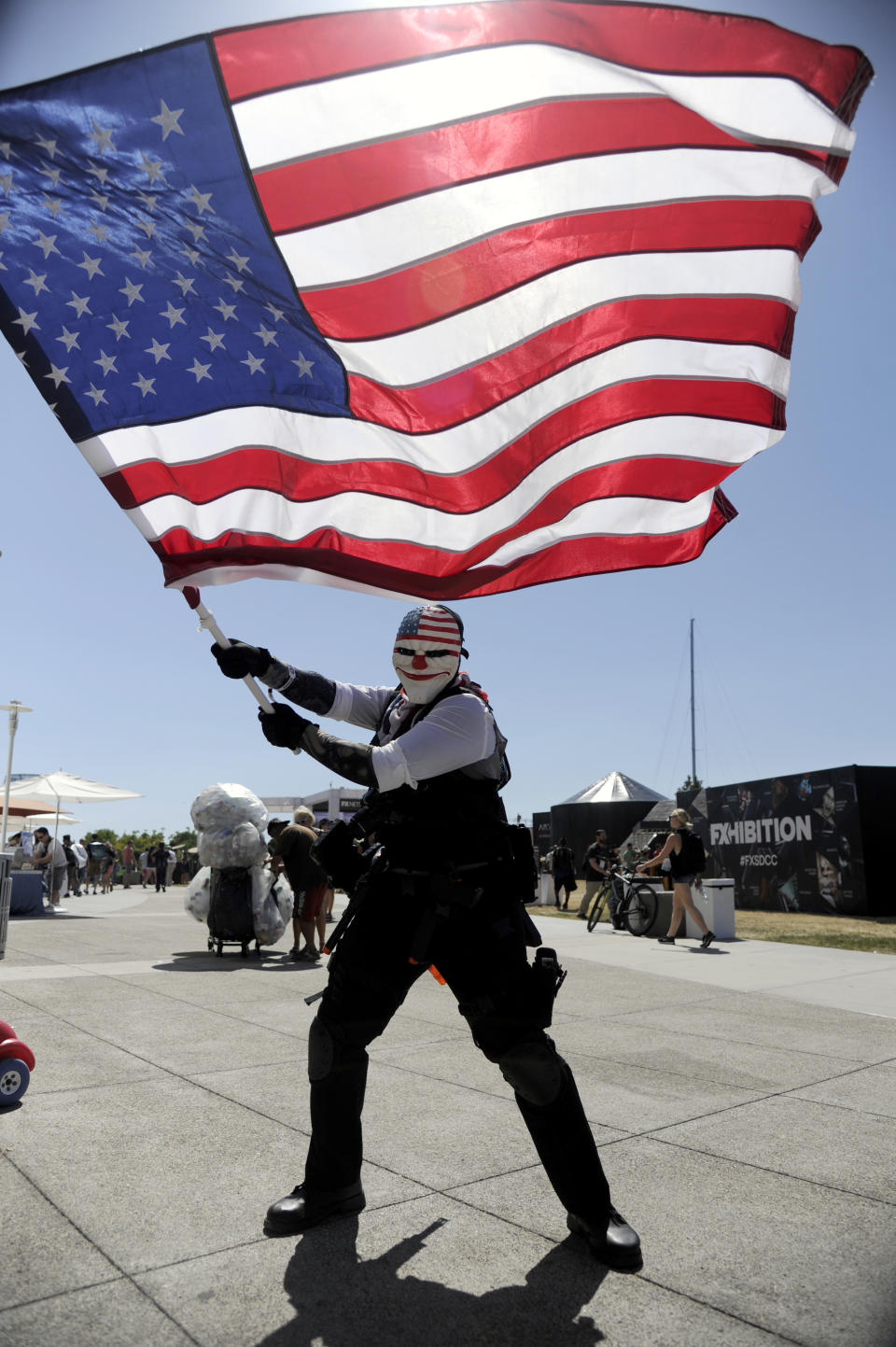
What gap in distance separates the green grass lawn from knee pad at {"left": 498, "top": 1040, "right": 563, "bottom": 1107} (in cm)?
962

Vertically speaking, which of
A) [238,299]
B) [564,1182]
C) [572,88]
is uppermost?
[572,88]

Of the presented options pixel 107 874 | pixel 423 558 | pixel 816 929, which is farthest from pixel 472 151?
pixel 107 874

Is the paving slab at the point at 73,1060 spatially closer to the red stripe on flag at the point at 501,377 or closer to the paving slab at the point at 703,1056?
the paving slab at the point at 703,1056

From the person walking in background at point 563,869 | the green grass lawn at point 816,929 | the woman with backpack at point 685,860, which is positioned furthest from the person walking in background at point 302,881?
the person walking in background at point 563,869

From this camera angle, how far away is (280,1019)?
6.05 meters

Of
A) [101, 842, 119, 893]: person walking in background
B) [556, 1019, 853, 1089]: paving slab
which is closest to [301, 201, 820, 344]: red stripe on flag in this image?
[556, 1019, 853, 1089]: paving slab

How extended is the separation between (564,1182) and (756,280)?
3.51 m

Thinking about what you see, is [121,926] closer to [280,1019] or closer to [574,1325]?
[280,1019]

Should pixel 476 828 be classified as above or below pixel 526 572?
below

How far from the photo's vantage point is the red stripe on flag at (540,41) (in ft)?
10.2

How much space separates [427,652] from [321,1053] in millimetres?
1256

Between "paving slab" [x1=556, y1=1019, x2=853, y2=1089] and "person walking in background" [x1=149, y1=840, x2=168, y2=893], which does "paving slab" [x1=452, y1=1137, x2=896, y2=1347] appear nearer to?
"paving slab" [x1=556, y1=1019, x2=853, y2=1089]

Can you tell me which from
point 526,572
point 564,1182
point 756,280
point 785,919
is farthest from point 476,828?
point 785,919

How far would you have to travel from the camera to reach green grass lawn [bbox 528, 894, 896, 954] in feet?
39.6
